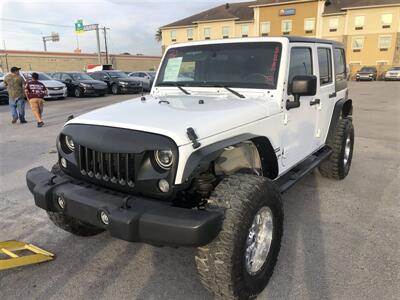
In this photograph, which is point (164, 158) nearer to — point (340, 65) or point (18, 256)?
point (18, 256)

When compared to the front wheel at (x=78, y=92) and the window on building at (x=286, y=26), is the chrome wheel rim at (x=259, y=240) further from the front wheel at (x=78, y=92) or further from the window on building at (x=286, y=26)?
the window on building at (x=286, y=26)

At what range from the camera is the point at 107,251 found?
3496 millimetres

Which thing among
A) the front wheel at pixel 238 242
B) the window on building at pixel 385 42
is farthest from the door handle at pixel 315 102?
the window on building at pixel 385 42

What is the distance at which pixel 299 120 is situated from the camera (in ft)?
12.8

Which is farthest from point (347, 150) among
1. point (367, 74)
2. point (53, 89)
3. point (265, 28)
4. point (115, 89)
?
point (265, 28)

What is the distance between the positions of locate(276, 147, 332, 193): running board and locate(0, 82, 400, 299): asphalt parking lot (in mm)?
542

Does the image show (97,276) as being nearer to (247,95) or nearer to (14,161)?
(247,95)

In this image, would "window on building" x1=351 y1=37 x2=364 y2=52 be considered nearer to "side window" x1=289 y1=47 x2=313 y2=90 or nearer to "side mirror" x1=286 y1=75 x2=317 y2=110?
"side window" x1=289 y1=47 x2=313 y2=90

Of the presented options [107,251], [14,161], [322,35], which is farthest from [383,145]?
[322,35]

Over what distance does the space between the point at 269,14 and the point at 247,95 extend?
48.6 metres

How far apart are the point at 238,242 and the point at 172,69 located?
7.95 feet

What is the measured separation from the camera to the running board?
3.61 m

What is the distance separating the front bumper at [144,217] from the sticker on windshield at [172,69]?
6.10 feet

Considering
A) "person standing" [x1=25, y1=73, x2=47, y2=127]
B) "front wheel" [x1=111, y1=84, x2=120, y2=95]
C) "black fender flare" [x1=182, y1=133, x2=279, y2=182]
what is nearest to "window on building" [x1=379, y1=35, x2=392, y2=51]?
"front wheel" [x1=111, y1=84, x2=120, y2=95]
